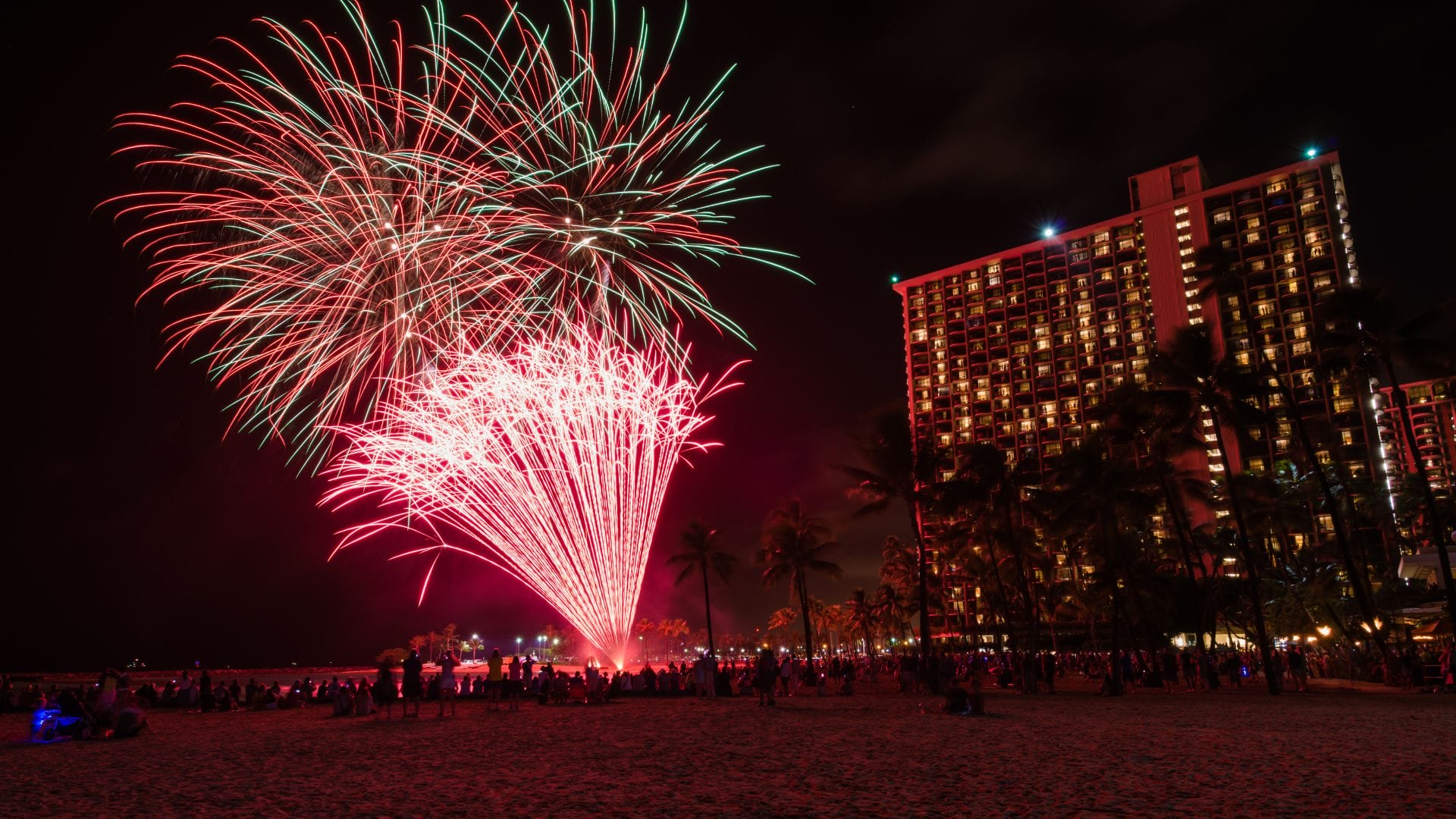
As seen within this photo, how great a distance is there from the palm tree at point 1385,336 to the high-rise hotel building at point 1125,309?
64021 millimetres

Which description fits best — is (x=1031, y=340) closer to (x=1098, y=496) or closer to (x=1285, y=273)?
(x=1285, y=273)

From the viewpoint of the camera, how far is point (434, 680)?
29609mm

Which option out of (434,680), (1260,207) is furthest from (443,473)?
(1260,207)

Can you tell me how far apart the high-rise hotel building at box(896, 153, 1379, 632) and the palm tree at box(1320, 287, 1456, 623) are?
210 feet

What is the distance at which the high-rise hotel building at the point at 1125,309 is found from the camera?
331ft

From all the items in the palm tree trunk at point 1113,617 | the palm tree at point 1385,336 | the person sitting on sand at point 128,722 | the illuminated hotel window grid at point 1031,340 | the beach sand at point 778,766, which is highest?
the illuminated hotel window grid at point 1031,340

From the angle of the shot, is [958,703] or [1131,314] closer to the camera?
[958,703]

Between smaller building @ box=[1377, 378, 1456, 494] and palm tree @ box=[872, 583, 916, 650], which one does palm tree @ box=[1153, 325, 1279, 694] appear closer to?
palm tree @ box=[872, 583, 916, 650]

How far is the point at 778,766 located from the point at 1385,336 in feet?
90.7

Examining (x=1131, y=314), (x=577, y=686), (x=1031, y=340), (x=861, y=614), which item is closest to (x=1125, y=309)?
(x=1131, y=314)

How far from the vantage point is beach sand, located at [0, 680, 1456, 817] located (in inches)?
340

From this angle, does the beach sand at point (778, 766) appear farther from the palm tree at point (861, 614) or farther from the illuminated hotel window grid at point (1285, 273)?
the illuminated hotel window grid at point (1285, 273)

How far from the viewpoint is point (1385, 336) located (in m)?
29.1

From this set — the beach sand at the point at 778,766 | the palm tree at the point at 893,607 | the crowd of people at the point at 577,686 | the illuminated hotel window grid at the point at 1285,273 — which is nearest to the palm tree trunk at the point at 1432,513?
the crowd of people at the point at 577,686
